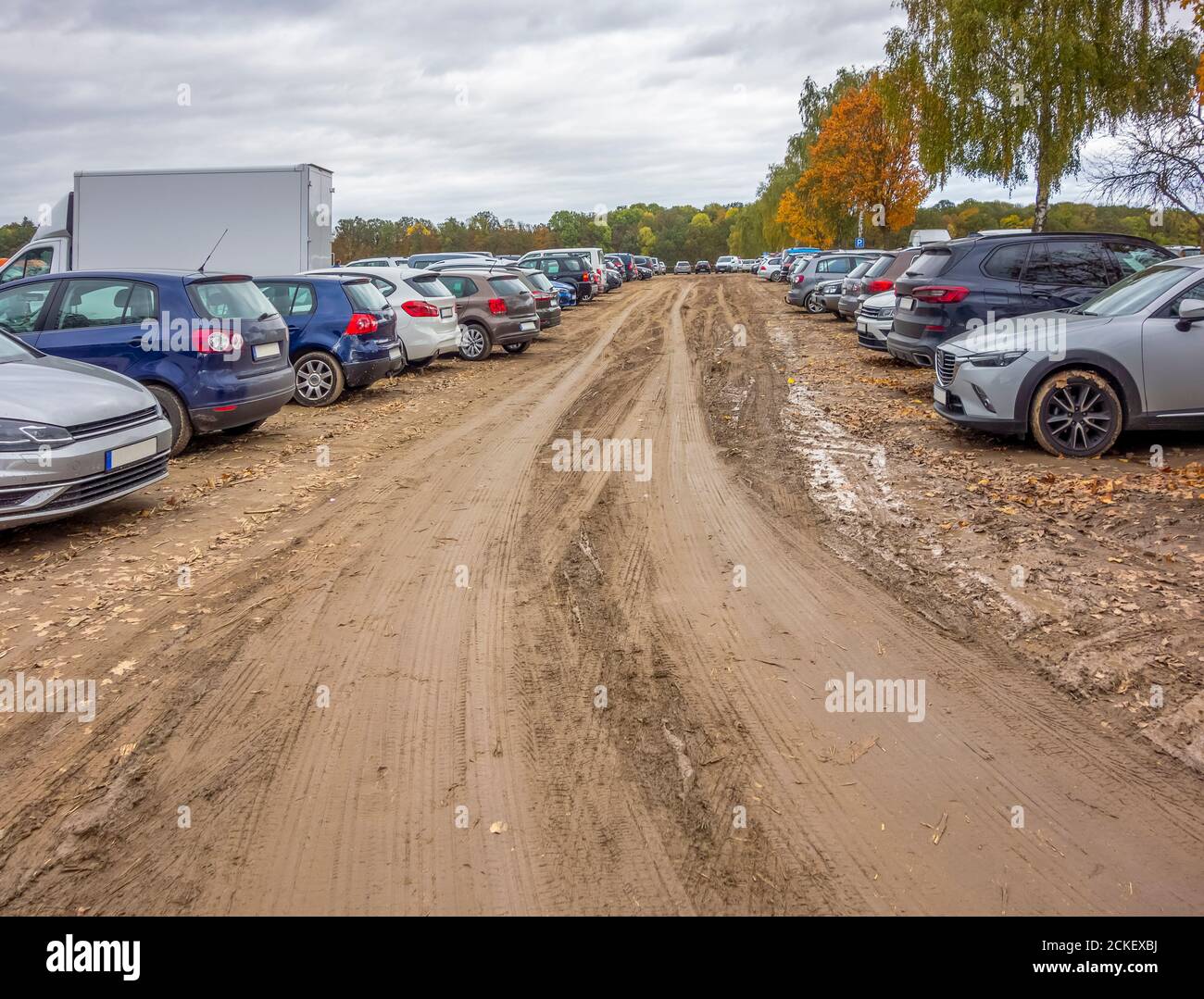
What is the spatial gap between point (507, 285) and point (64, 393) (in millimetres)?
13283

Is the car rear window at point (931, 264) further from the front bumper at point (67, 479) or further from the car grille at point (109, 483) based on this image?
the front bumper at point (67, 479)

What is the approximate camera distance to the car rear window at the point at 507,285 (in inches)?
780

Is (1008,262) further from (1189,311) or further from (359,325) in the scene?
(359,325)

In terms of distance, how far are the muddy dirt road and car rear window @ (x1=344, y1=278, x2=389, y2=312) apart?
634 cm

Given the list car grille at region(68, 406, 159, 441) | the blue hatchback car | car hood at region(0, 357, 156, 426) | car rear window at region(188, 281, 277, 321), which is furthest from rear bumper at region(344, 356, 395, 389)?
the blue hatchback car

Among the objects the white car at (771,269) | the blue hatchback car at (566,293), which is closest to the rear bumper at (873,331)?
the blue hatchback car at (566,293)

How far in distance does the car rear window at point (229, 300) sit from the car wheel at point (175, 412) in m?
0.83

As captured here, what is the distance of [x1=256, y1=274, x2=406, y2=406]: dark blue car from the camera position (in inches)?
529

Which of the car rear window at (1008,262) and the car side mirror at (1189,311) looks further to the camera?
the car rear window at (1008,262)

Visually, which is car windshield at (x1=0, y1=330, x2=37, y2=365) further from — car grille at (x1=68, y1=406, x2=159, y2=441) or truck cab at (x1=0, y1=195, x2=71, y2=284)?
truck cab at (x1=0, y1=195, x2=71, y2=284)

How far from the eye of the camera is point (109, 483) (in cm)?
→ 736

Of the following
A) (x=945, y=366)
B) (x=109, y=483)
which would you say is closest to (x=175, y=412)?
(x=109, y=483)
